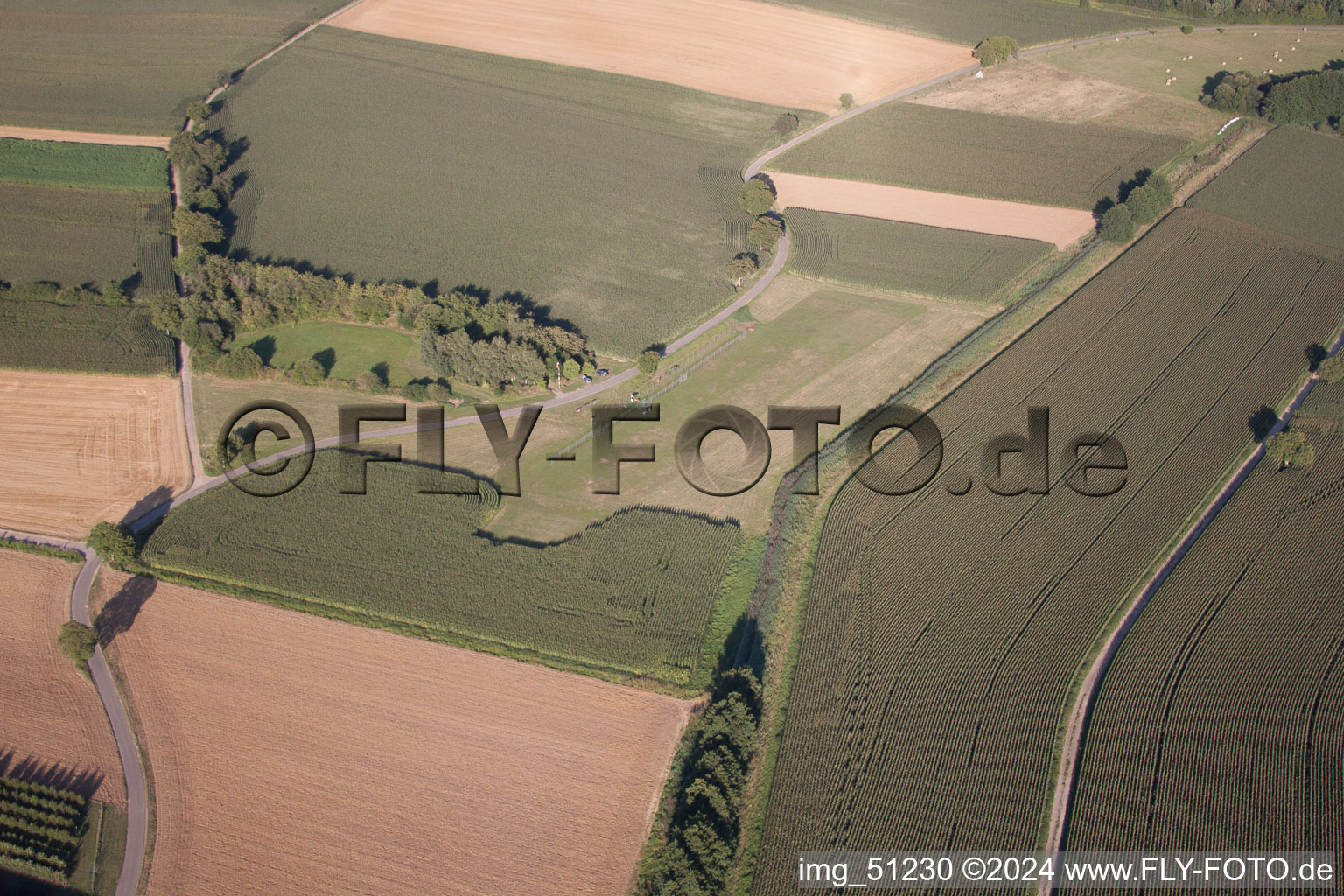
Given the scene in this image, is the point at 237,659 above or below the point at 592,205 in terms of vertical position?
below

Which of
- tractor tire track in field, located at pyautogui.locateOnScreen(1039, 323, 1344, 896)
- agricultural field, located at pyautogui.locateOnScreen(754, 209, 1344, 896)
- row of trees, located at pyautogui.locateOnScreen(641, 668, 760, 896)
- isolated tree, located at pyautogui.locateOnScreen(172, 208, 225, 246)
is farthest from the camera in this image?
isolated tree, located at pyautogui.locateOnScreen(172, 208, 225, 246)

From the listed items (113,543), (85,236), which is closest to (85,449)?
(113,543)

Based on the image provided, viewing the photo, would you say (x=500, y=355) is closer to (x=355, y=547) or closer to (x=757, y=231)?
(x=355, y=547)

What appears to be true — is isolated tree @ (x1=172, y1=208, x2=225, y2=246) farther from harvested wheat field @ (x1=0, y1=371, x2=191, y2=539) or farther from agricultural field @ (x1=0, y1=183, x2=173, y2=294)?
harvested wheat field @ (x1=0, y1=371, x2=191, y2=539)

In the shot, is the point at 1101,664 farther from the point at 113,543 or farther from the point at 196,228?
the point at 196,228

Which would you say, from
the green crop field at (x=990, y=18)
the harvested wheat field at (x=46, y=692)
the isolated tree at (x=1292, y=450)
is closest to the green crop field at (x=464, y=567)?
the harvested wheat field at (x=46, y=692)

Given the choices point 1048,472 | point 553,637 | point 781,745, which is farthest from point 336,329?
point 1048,472

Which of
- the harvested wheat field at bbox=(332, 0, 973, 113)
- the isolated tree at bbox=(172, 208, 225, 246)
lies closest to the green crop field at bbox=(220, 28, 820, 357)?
the isolated tree at bbox=(172, 208, 225, 246)
